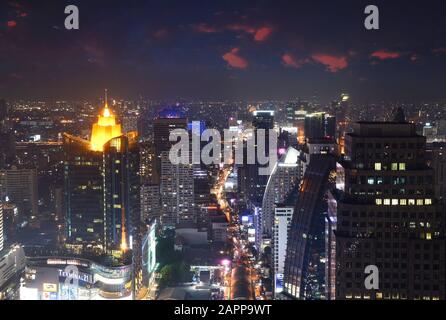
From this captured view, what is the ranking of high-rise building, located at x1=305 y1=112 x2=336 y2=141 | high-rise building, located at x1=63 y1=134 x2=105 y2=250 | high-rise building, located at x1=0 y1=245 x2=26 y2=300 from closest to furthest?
high-rise building, located at x1=0 y1=245 x2=26 y2=300 → high-rise building, located at x1=305 y1=112 x2=336 y2=141 → high-rise building, located at x1=63 y1=134 x2=105 y2=250

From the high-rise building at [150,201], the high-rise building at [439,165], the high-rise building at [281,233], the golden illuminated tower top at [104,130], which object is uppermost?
the golden illuminated tower top at [104,130]

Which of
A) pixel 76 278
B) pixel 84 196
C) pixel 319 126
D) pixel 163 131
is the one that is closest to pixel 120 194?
pixel 84 196

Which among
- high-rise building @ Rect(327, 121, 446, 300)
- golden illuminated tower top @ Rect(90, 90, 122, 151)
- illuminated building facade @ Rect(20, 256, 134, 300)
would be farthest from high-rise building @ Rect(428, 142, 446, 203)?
golden illuminated tower top @ Rect(90, 90, 122, 151)

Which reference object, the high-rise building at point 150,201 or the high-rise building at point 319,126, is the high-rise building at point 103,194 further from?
the high-rise building at point 319,126

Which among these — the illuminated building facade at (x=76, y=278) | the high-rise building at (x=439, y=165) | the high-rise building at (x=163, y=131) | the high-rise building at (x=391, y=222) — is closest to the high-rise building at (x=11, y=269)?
the illuminated building facade at (x=76, y=278)

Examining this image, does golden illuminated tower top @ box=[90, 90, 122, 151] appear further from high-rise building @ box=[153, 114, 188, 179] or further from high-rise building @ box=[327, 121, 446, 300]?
high-rise building @ box=[327, 121, 446, 300]

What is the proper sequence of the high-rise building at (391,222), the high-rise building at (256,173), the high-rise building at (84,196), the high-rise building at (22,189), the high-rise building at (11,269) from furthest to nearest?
the high-rise building at (84,196)
the high-rise building at (256,173)
the high-rise building at (22,189)
the high-rise building at (11,269)
the high-rise building at (391,222)
